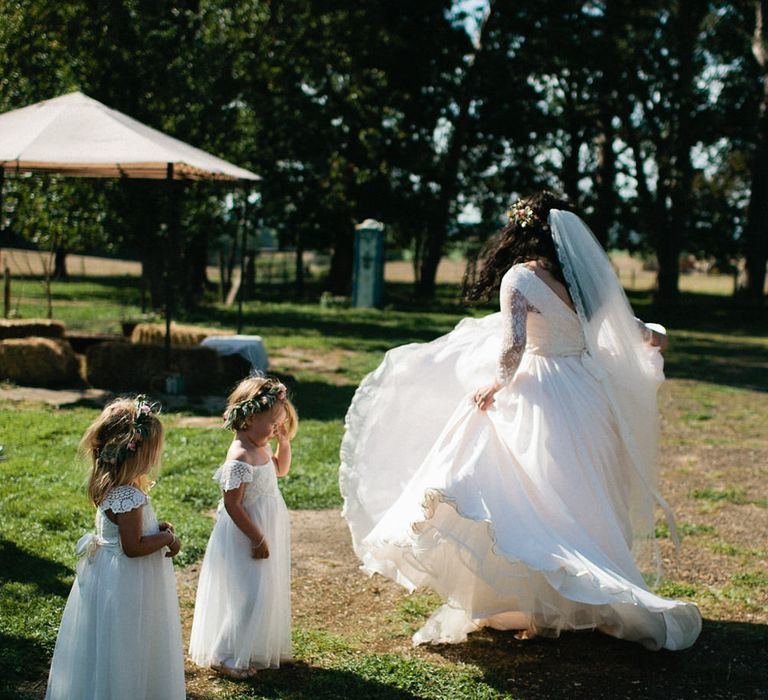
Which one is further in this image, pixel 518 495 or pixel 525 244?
pixel 525 244

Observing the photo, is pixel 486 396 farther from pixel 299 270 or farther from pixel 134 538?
pixel 299 270

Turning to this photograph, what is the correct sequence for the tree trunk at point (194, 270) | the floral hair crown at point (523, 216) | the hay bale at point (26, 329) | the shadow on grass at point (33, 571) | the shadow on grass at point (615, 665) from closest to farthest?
the shadow on grass at point (615, 665) → the floral hair crown at point (523, 216) → the shadow on grass at point (33, 571) → the hay bale at point (26, 329) → the tree trunk at point (194, 270)

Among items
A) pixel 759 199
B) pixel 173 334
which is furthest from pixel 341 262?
pixel 173 334

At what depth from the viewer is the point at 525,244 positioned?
464 cm

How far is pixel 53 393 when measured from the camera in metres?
10.5

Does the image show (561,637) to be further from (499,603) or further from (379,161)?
(379,161)

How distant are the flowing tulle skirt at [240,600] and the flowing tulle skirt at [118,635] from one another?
1.69 feet

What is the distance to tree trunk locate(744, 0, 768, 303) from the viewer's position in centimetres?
2928

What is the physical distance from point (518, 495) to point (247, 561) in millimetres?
1180

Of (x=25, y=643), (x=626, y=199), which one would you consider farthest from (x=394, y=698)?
(x=626, y=199)

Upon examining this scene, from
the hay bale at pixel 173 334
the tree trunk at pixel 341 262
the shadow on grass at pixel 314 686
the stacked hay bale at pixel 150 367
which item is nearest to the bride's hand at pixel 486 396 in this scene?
the shadow on grass at pixel 314 686

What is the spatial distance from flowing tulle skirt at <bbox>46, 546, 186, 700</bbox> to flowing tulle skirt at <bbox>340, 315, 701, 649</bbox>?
1.15m

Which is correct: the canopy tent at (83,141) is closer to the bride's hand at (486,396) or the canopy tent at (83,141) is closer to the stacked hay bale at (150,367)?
the stacked hay bale at (150,367)

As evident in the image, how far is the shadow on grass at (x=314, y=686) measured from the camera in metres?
3.83
